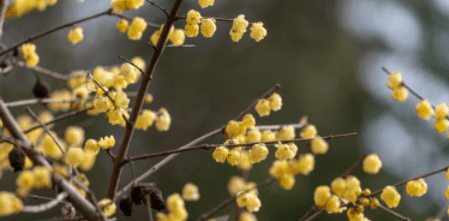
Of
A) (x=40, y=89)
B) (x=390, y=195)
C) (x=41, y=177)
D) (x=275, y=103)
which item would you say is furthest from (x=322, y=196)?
(x=40, y=89)

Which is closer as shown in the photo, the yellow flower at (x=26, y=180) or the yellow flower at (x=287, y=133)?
the yellow flower at (x=26, y=180)

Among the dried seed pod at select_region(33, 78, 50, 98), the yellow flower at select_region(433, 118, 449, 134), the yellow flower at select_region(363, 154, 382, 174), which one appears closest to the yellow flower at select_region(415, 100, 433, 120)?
the yellow flower at select_region(433, 118, 449, 134)

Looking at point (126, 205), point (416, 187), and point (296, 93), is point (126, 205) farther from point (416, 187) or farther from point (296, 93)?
point (296, 93)

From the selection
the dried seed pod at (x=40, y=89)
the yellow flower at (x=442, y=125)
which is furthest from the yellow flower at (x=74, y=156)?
the yellow flower at (x=442, y=125)

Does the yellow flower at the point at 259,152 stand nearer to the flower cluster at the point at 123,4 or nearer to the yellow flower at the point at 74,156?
the yellow flower at the point at 74,156

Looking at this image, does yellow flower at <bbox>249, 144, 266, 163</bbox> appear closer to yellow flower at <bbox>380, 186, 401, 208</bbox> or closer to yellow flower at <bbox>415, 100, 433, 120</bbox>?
yellow flower at <bbox>380, 186, 401, 208</bbox>
